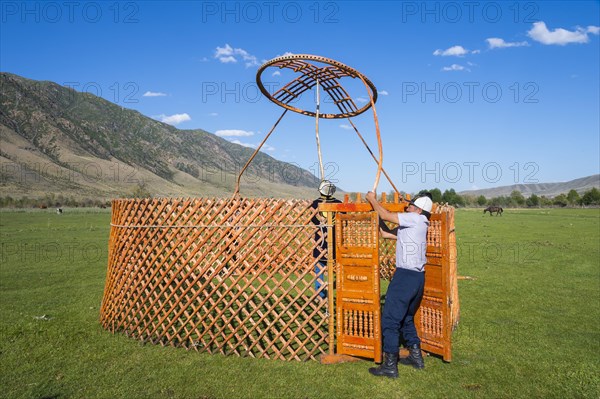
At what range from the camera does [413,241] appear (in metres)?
3.92

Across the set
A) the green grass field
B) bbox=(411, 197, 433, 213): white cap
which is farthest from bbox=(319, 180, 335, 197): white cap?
the green grass field

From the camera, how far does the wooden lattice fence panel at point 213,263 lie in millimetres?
4387

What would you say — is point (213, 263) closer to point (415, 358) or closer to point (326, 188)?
point (326, 188)

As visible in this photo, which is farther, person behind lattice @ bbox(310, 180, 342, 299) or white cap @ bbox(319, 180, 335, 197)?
white cap @ bbox(319, 180, 335, 197)

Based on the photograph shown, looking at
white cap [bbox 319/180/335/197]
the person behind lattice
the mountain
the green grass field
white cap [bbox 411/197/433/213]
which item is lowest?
the green grass field

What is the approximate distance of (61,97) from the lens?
521 ft

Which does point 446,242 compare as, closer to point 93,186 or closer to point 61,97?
point 93,186

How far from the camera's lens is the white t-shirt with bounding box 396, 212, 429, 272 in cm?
391

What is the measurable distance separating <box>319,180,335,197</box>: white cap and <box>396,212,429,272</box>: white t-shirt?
74.5 inches

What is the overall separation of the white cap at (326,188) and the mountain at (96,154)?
6941 cm

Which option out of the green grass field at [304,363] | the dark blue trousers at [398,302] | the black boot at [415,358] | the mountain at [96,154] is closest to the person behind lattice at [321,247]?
the dark blue trousers at [398,302]

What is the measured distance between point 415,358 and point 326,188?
2.58m

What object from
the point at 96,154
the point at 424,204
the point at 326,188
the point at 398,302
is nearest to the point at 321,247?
the point at 398,302

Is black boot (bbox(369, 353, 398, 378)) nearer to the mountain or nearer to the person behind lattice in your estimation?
the person behind lattice
